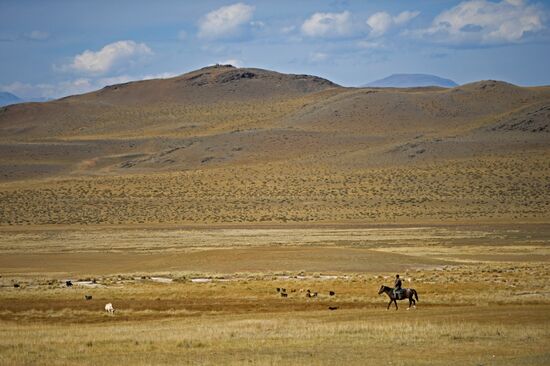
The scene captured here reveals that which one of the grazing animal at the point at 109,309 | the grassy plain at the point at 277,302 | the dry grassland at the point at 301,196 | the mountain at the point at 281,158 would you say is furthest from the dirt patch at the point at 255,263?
the mountain at the point at 281,158

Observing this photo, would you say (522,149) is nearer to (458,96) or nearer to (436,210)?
(436,210)

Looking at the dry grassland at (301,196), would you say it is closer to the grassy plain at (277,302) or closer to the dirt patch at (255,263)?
the grassy plain at (277,302)

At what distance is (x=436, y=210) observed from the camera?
7288 centimetres

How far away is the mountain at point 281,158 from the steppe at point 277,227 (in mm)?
458

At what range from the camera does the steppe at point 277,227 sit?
66.1 ft

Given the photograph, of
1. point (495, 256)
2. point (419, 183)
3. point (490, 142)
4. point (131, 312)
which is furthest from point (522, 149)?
point (131, 312)

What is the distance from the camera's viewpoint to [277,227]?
218ft

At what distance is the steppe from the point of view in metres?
20.2

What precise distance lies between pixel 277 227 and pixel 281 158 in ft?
143

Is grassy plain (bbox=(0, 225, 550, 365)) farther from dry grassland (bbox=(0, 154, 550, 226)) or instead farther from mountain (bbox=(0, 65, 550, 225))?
mountain (bbox=(0, 65, 550, 225))

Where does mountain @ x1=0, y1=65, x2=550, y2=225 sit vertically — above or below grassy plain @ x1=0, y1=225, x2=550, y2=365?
above

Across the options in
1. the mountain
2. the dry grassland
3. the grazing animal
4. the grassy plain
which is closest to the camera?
the grassy plain

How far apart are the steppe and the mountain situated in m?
0.46

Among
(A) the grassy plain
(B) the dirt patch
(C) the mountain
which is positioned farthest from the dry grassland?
(B) the dirt patch
